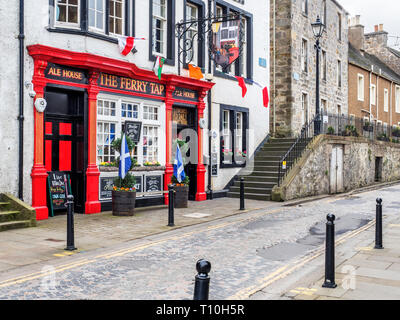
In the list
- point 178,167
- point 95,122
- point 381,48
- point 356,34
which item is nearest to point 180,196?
point 178,167

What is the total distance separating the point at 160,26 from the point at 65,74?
4667 millimetres

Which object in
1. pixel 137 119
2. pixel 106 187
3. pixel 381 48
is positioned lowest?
pixel 106 187

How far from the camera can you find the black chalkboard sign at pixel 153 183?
14445 mm

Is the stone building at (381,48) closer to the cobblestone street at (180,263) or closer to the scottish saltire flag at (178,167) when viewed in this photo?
the scottish saltire flag at (178,167)

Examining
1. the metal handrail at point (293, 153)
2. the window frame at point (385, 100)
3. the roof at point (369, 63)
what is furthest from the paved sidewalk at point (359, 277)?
the window frame at point (385, 100)

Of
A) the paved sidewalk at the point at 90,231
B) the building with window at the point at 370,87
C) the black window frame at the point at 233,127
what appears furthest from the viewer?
the building with window at the point at 370,87

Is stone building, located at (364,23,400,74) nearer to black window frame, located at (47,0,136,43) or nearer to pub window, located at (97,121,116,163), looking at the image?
black window frame, located at (47,0,136,43)

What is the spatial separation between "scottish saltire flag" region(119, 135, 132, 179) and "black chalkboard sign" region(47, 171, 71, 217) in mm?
1532

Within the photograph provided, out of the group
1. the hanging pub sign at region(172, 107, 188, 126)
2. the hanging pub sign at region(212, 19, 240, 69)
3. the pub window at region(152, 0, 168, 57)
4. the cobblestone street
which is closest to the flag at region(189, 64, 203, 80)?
the hanging pub sign at region(212, 19, 240, 69)

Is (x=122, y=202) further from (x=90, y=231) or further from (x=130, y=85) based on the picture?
(x=130, y=85)

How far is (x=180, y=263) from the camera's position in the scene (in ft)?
24.0

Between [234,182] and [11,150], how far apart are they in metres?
9.59

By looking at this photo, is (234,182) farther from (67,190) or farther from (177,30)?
(67,190)

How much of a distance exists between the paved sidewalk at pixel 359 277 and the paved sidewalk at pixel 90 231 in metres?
3.91
